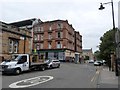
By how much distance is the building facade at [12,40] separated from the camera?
1288 inches

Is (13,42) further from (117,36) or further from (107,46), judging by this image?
(107,46)

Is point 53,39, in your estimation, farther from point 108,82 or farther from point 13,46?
point 108,82

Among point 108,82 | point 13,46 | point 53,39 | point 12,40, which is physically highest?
point 53,39

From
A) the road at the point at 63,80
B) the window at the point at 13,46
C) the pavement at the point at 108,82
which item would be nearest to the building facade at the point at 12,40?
the window at the point at 13,46

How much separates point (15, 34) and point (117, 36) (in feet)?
54.8

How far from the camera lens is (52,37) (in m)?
70.1

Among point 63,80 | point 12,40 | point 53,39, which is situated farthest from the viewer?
point 53,39

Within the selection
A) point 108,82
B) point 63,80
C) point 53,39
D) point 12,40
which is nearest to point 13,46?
point 12,40

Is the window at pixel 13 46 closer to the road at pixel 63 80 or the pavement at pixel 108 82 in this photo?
the road at pixel 63 80

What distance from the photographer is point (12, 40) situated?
115 feet

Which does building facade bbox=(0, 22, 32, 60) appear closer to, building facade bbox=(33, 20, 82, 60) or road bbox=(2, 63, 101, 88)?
road bbox=(2, 63, 101, 88)

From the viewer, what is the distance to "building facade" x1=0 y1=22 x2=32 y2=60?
3272 cm

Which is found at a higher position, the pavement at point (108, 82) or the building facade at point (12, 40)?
the building facade at point (12, 40)

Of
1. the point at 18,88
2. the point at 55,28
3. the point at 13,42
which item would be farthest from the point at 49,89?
the point at 55,28
